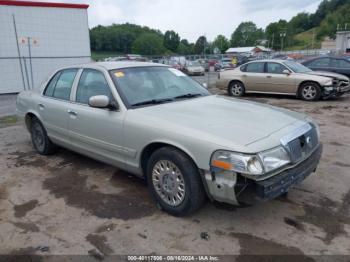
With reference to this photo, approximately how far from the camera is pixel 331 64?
13.3 m

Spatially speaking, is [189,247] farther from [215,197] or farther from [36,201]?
[36,201]

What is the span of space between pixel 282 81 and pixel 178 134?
9223 millimetres

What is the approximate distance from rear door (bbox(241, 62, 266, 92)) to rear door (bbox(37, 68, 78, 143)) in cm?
849

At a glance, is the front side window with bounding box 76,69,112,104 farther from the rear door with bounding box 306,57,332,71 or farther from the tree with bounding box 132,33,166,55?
the tree with bounding box 132,33,166,55

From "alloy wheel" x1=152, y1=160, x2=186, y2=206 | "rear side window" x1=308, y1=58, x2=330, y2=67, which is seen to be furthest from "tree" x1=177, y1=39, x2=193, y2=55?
"alloy wheel" x1=152, y1=160, x2=186, y2=206

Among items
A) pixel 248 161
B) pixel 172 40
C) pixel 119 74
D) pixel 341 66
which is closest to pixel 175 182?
pixel 248 161

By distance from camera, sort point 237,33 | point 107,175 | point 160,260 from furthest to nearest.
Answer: point 237,33 → point 107,175 → point 160,260

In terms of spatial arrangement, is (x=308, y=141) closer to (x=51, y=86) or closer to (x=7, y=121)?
(x=51, y=86)

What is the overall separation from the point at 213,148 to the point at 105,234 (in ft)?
4.53

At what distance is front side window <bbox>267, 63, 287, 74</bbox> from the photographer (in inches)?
453

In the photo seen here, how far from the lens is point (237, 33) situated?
141375 mm

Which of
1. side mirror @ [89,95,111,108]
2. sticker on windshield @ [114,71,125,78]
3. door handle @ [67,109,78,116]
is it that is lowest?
door handle @ [67,109,78,116]

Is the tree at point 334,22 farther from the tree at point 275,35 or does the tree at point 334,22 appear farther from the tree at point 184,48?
the tree at point 184,48

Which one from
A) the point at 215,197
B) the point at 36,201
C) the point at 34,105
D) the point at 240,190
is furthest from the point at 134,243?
the point at 34,105
